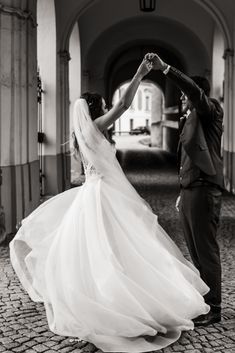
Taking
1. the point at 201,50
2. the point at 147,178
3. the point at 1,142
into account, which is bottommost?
the point at 147,178

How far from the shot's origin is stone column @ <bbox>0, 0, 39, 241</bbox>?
890 cm

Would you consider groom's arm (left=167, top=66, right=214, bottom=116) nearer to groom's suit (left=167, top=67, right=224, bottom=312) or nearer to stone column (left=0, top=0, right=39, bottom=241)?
groom's suit (left=167, top=67, right=224, bottom=312)

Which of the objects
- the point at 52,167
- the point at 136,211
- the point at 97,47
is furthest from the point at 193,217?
the point at 97,47

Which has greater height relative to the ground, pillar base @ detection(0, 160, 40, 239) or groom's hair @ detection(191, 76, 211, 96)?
groom's hair @ detection(191, 76, 211, 96)

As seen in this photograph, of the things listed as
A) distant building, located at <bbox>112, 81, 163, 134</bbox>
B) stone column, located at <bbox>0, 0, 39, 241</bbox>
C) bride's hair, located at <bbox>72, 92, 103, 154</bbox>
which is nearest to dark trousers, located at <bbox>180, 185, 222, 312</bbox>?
bride's hair, located at <bbox>72, 92, 103, 154</bbox>

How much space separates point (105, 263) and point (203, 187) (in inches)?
39.2

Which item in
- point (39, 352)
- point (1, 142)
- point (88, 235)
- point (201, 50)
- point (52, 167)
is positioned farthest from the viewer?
point (201, 50)

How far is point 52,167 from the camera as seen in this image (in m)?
13.9

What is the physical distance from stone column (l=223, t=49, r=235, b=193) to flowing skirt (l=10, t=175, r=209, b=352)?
988 centimetres

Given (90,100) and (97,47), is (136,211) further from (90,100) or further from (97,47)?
(97,47)

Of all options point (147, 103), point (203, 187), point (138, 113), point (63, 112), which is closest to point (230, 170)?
point (63, 112)

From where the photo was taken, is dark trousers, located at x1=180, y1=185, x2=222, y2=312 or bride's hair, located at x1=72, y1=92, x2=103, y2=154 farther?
bride's hair, located at x1=72, y1=92, x2=103, y2=154

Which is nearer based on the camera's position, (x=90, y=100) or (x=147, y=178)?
(x=90, y=100)

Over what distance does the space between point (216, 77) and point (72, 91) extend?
14.9ft
